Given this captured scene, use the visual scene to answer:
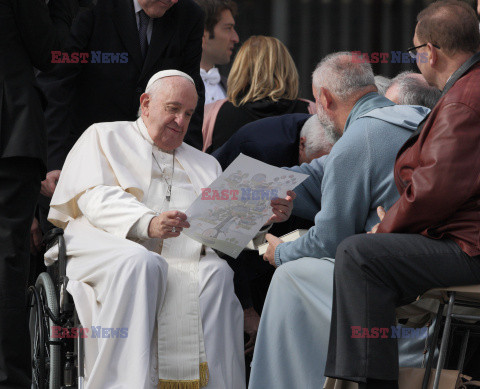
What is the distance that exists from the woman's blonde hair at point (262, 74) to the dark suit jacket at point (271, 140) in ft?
1.68

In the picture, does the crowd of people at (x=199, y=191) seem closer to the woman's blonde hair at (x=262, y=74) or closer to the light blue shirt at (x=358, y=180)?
the light blue shirt at (x=358, y=180)

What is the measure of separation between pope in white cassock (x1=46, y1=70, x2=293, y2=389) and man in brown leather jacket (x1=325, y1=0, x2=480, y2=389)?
0.95 meters

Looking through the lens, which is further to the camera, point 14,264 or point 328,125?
point 328,125

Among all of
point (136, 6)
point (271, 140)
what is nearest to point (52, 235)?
point (271, 140)

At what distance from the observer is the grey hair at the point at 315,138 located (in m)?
5.39

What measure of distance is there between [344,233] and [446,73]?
859mm

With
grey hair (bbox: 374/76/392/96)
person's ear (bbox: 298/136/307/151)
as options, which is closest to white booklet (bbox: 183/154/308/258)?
person's ear (bbox: 298/136/307/151)

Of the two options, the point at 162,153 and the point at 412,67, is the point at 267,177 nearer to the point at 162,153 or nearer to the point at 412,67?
the point at 162,153

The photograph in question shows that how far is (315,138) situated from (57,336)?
188cm

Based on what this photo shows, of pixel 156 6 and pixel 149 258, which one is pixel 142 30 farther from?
pixel 149 258

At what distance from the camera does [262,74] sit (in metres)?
6.27

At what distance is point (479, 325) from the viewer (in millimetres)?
3918

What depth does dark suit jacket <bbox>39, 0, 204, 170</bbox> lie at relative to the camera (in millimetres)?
5664

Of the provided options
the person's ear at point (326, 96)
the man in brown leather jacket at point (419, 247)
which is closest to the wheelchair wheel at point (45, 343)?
the man in brown leather jacket at point (419, 247)
